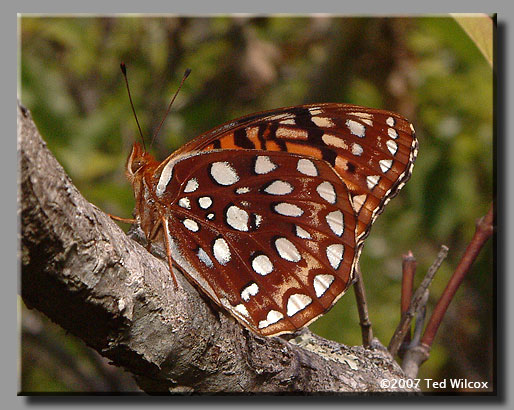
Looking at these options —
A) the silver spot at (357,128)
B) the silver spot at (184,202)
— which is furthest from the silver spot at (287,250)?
the silver spot at (357,128)

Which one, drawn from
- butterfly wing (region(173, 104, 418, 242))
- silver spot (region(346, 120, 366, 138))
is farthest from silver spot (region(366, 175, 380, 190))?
silver spot (region(346, 120, 366, 138))

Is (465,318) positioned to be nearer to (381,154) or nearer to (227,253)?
(381,154)

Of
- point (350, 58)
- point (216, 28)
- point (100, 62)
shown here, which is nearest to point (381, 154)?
point (350, 58)

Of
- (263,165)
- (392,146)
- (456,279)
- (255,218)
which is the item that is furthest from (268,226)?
(456,279)

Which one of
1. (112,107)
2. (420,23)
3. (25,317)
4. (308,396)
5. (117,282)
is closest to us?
(117,282)

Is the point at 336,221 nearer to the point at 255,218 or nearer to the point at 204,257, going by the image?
the point at 255,218

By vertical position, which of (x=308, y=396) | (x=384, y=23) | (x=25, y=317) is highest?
(x=384, y=23)
